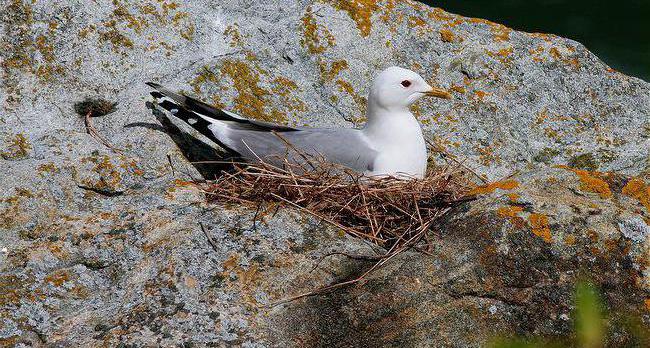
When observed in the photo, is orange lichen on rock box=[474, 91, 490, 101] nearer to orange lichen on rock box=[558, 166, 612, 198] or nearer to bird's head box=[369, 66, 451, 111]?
bird's head box=[369, 66, 451, 111]

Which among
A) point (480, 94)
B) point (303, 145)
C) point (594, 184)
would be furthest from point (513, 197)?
point (480, 94)

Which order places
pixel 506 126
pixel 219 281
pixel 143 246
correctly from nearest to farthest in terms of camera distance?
pixel 219 281, pixel 143 246, pixel 506 126

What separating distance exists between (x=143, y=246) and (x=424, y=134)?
2.16 meters

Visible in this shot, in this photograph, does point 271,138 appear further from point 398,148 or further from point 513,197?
point 513,197

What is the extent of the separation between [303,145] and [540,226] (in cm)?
172

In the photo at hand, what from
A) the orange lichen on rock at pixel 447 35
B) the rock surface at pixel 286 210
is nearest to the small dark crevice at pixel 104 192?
the rock surface at pixel 286 210

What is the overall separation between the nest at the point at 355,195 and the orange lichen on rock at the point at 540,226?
41 centimetres

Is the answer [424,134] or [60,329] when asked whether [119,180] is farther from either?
[424,134]

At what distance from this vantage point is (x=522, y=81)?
4680 mm

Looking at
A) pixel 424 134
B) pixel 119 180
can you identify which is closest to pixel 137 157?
pixel 119 180

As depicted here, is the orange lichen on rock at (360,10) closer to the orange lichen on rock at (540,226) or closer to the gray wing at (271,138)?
the gray wing at (271,138)

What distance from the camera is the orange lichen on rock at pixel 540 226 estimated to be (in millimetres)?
2801

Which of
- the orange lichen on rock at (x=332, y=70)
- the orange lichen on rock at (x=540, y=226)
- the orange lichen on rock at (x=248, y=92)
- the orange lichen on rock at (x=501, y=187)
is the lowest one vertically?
the orange lichen on rock at (x=248, y=92)

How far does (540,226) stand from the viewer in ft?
9.33
